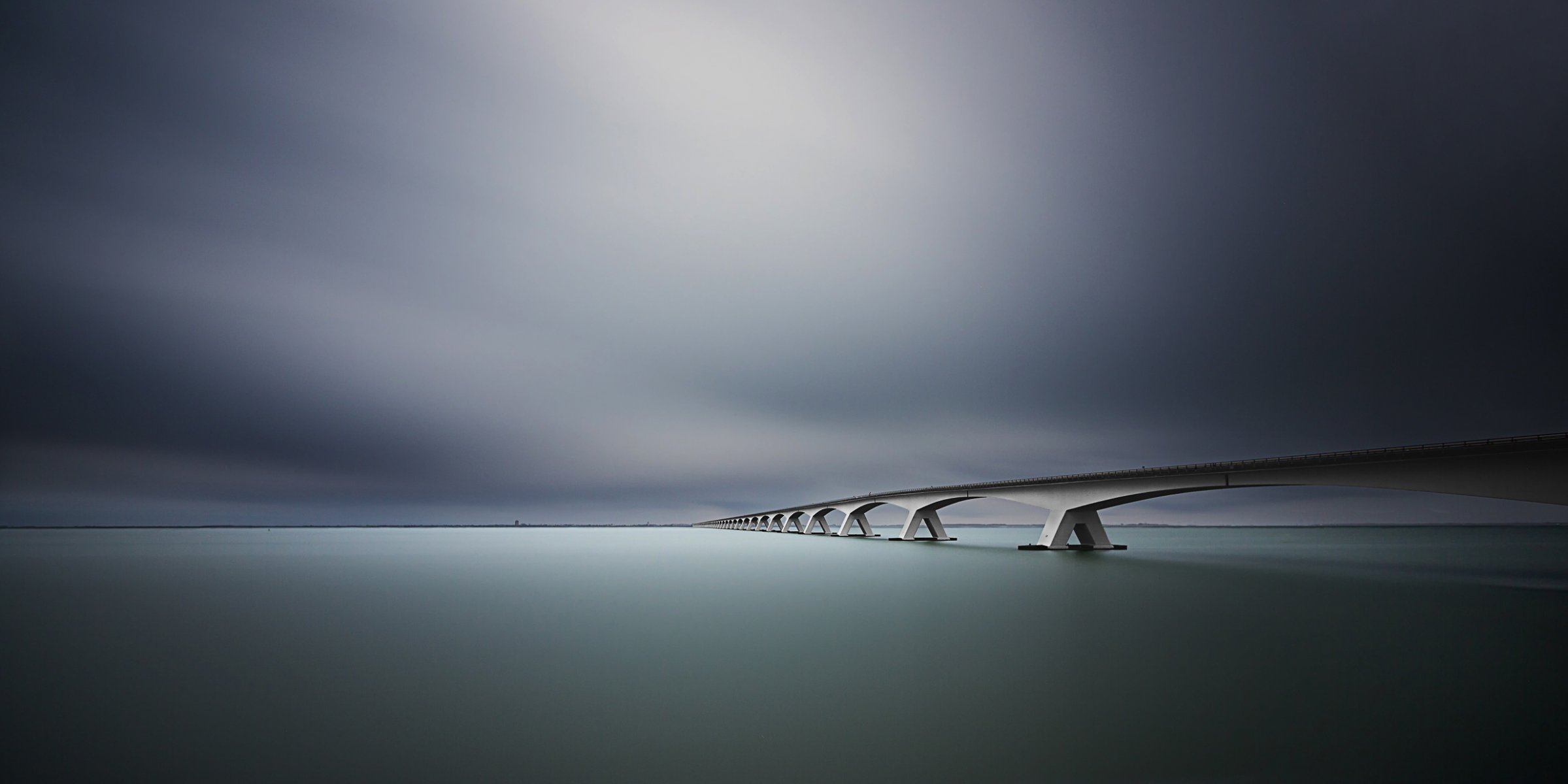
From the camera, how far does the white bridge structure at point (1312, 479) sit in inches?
821

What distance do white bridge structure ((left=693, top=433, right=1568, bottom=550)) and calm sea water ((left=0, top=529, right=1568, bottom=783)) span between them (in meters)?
5.79

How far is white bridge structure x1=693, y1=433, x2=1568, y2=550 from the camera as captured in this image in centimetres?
2084

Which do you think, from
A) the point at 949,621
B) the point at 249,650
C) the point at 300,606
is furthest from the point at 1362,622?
the point at 300,606

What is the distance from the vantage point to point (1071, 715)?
19.8 ft

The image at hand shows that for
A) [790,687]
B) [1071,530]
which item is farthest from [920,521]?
[790,687]

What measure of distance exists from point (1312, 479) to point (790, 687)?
32556 millimetres

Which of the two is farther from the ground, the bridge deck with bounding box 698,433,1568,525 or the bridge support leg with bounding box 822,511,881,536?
the bridge support leg with bounding box 822,511,881,536

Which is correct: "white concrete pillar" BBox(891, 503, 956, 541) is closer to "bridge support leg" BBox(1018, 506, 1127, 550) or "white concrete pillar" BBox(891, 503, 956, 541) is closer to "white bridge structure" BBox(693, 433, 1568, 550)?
"white bridge structure" BBox(693, 433, 1568, 550)

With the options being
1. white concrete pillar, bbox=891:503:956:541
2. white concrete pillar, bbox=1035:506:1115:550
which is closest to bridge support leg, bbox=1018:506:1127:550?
white concrete pillar, bbox=1035:506:1115:550

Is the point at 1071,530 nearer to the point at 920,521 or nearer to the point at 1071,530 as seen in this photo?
the point at 1071,530

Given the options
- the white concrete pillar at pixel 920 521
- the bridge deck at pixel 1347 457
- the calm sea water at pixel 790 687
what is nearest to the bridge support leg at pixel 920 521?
the white concrete pillar at pixel 920 521

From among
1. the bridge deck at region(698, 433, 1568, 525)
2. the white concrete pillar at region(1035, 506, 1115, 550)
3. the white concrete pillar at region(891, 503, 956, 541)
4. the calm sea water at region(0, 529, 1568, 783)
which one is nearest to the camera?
the calm sea water at region(0, 529, 1568, 783)

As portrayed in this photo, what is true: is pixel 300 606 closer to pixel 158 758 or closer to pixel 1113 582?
pixel 158 758

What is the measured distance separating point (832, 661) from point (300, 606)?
14.3 m
